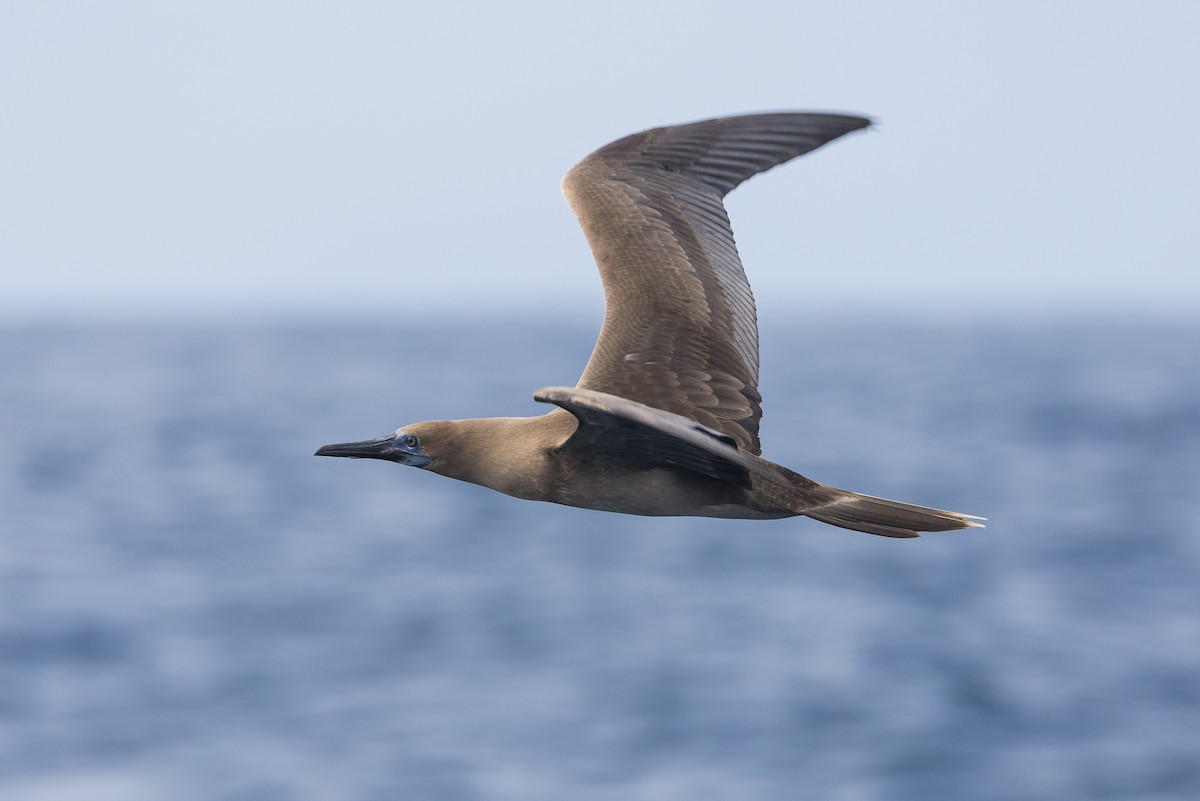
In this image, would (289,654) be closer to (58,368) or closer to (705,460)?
(705,460)

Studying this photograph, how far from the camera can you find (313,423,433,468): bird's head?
10500 mm

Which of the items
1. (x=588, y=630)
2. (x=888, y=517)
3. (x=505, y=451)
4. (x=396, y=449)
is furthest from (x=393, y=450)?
(x=588, y=630)

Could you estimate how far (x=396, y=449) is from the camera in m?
10.6

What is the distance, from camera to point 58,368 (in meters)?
113

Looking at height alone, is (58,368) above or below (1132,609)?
above

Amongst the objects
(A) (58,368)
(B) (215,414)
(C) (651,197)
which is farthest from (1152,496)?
(A) (58,368)

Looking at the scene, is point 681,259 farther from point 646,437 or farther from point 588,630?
point 588,630

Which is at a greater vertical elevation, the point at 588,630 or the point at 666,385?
the point at 666,385

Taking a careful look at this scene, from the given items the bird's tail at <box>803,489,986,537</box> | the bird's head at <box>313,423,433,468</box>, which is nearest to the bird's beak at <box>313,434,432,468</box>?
the bird's head at <box>313,423,433,468</box>

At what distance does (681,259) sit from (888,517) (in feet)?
8.78

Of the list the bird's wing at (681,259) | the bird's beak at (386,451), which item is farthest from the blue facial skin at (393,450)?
the bird's wing at (681,259)

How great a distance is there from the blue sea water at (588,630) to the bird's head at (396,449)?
45.3ft

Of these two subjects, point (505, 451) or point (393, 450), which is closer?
point (505, 451)

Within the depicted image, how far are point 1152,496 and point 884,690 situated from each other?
21.4 metres
